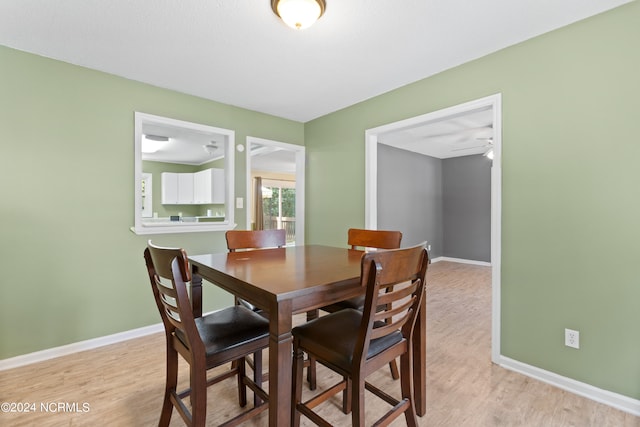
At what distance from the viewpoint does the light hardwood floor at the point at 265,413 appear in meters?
1.56

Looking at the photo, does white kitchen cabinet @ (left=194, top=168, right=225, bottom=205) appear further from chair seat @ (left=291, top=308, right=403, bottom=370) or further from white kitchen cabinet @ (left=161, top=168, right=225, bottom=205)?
chair seat @ (left=291, top=308, right=403, bottom=370)

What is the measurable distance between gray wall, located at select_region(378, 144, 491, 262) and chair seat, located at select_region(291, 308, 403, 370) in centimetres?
374

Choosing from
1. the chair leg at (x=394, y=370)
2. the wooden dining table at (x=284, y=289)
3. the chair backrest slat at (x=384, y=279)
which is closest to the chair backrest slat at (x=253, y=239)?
the wooden dining table at (x=284, y=289)

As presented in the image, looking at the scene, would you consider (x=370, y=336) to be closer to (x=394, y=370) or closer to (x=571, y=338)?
(x=394, y=370)

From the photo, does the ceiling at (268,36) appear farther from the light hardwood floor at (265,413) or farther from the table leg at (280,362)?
the light hardwood floor at (265,413)

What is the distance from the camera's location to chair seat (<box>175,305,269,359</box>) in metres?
1.23

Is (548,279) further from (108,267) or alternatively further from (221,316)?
(108,267)

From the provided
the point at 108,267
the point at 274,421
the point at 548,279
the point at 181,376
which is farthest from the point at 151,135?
the point at 548,279

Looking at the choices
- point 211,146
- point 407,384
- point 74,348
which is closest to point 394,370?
point 407,384

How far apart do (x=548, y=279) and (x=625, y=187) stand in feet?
2.28

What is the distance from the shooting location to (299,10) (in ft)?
5.26

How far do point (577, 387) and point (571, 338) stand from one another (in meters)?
0.29

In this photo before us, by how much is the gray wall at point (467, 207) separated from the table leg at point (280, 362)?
18.7 ft

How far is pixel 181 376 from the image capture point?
1974 mm
